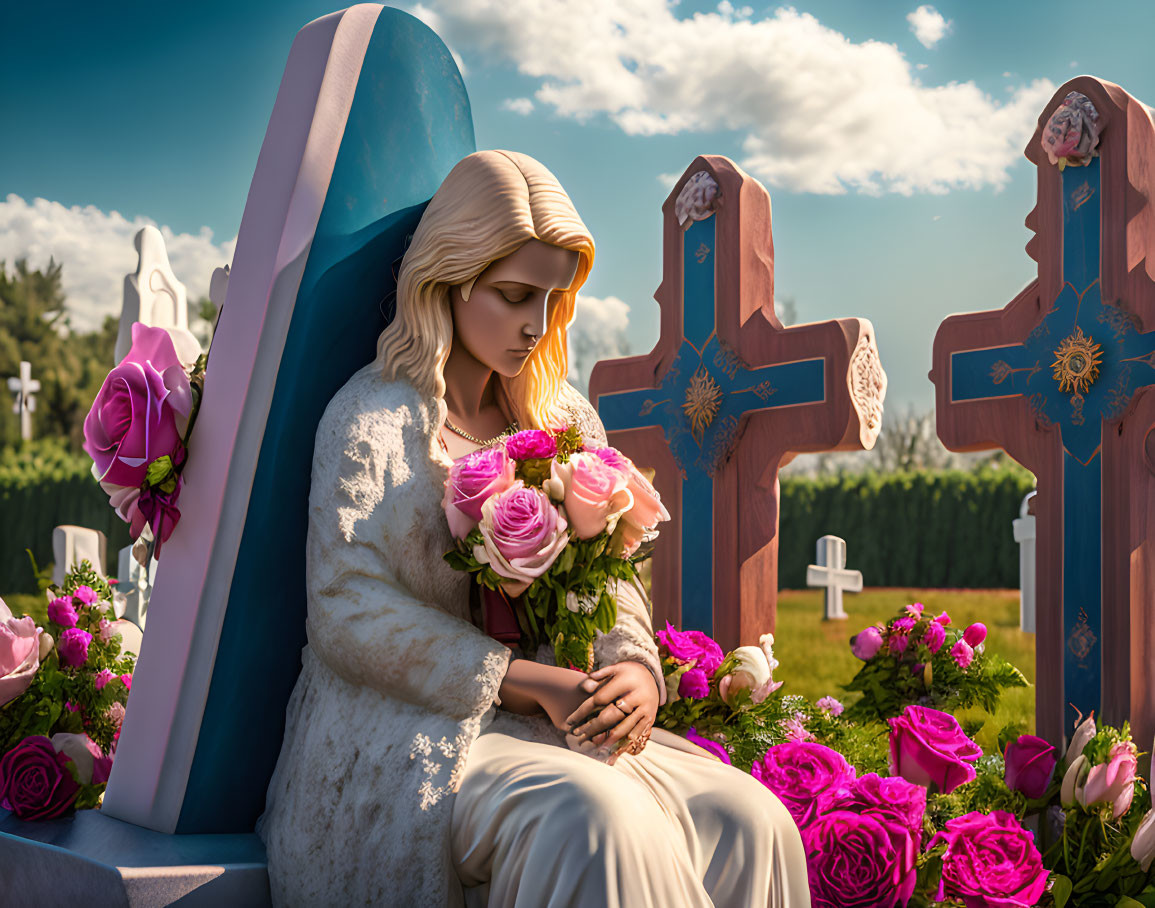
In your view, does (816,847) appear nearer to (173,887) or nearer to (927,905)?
(927,905)

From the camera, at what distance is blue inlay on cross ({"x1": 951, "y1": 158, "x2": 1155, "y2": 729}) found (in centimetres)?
391

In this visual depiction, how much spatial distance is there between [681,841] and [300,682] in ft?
3.11

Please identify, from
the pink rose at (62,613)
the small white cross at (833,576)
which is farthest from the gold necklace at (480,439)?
the small white cross at (833,576)

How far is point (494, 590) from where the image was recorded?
7.53 ft

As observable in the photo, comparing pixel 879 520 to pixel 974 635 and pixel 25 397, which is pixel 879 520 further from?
pixel 25 397

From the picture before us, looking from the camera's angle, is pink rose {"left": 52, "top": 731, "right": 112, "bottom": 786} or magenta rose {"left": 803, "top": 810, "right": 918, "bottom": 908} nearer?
magenta rose {"left": 803, "top": 810, "right": 918, "bottom": 908}

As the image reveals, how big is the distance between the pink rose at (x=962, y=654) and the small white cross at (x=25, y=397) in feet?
58.4

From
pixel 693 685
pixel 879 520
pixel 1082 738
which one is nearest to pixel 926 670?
pixel 1082 738

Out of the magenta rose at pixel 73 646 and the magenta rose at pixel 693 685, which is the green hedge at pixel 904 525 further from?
the magenta rose at pixel 73 646

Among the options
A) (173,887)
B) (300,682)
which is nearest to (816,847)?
(300,682)

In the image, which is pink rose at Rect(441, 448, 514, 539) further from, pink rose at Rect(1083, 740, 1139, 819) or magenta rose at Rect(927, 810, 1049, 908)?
pink rose at Rect(1083, 740, 1139, 819)

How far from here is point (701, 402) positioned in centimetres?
454

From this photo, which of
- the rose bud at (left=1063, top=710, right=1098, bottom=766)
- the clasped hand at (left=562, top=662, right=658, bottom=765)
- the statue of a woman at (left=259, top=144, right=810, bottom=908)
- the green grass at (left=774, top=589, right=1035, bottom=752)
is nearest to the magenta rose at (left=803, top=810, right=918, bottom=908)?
the statue of a woman at (left=259, top=144, right=810, bottom=908)

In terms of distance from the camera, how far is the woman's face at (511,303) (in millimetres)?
2359
